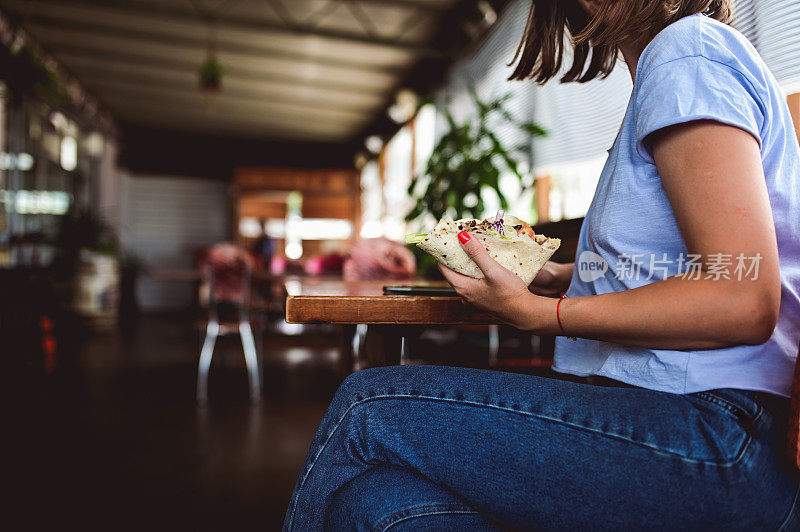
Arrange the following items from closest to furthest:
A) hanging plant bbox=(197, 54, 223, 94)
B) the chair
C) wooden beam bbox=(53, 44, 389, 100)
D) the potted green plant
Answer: the potted green plant
the chair
hanging plant bbox=(197, 54, 223, 94)
wooden beam bbox=(53, 44, 389, 100)

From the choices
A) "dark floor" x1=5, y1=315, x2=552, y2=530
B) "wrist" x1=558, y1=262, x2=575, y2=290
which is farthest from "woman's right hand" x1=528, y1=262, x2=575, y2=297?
"dark floor" x1=5, y1=315, x2=552, y2=530

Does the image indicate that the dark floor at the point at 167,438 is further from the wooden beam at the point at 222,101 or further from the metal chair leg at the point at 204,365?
the wooden beam at the point at 222,101

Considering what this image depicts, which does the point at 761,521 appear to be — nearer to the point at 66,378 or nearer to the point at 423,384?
the point at 423,384

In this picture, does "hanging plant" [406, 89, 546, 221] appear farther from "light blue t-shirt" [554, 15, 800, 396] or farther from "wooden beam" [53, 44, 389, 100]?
"wooden beam" [53, 44, 389, 100]

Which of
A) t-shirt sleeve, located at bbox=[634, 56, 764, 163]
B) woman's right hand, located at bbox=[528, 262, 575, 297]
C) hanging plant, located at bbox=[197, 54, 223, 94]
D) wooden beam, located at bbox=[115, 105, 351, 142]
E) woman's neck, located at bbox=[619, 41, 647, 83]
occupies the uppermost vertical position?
wooden beam, located at bbox=[115, 105, 351, 142]

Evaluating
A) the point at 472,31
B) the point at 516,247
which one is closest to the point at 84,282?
the point at 472,31

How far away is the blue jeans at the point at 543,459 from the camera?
0.64 m

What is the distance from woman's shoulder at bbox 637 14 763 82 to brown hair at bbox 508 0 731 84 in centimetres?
11

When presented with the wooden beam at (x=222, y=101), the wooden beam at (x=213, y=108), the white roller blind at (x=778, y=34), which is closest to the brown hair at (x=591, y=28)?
the white roller blind at (x=778, y=34)

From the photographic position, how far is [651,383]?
29.3 inches

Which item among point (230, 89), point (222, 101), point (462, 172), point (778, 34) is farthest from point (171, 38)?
point (778, 34)

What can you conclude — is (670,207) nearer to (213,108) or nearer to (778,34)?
(778,34)

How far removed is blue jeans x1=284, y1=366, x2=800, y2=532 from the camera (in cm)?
64

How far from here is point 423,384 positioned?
30.0 inches
